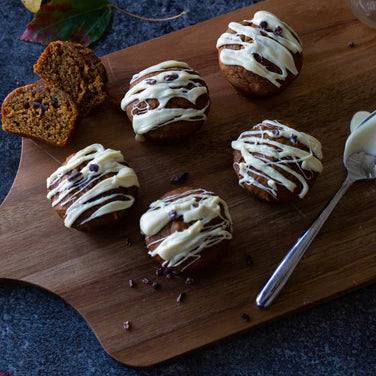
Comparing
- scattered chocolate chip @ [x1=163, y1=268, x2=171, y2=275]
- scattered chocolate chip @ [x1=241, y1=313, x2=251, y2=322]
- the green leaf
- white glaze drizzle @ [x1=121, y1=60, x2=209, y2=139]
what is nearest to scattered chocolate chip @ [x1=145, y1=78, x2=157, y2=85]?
white glaze drizzle @ [x1=121, y1=60, x2=209, y2=139]

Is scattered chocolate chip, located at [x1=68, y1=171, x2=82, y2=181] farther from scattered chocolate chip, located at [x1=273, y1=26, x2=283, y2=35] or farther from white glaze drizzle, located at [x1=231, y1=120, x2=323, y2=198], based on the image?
scattered chocolate chip, located at [x1=273, y1=26, x2=283, y2=35]

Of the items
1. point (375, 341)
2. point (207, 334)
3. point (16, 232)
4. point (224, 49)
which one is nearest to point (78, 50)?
point (224, 49)

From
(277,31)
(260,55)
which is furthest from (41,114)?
(277,31)

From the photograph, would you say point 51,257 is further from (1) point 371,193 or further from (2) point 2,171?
(1) point 371,193

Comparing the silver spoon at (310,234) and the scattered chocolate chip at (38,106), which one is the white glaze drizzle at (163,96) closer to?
the scattered chocolate chip at (38,106)

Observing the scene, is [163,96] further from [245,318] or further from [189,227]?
[245,318]

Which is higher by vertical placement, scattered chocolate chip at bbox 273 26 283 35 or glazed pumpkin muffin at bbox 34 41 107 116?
scattered chocolate chip at bbox 273 26 283 35
